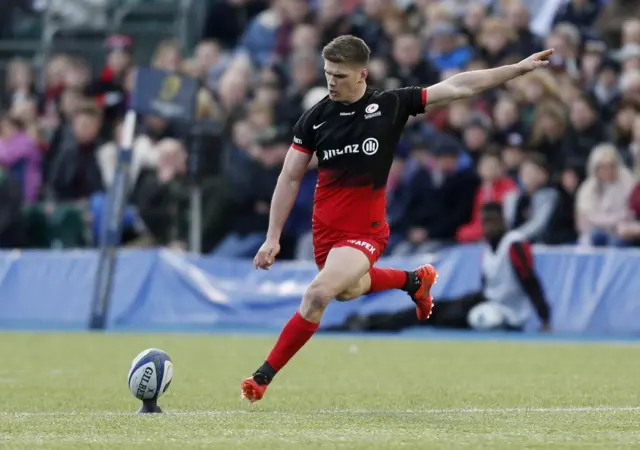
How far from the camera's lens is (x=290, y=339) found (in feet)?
27.9

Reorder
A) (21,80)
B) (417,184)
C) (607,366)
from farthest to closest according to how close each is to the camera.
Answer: (21,80) < (417,184) < (607,366)

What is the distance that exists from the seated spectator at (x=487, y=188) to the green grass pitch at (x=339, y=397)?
9.41 feet

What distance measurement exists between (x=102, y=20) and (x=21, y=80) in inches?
109

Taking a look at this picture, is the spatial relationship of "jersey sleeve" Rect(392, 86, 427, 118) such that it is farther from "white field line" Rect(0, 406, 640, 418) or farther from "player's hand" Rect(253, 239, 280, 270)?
"white field line" Rect(0, 406, 640, 418)

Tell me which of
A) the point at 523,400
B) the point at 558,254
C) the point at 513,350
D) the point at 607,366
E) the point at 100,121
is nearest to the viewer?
the point at 523,400

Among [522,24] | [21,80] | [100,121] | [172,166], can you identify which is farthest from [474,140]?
[21,80]

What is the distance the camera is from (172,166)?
19.9 meters

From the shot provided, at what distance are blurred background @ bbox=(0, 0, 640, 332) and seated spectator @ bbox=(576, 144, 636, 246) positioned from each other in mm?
25

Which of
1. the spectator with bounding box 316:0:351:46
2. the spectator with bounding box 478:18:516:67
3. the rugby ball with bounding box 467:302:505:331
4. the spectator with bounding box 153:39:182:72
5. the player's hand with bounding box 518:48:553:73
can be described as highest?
the spectator with bounding box 316:0:351:46

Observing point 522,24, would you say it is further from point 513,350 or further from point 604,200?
point 513,350

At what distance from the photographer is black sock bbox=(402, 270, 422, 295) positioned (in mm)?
9758

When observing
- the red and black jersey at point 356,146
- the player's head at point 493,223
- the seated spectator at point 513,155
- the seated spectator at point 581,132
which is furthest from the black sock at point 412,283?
the seated spectator at point 513,155

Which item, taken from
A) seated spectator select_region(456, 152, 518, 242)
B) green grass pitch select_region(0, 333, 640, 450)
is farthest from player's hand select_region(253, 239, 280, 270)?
seated spectator select_region(456, 152, 518, 242)

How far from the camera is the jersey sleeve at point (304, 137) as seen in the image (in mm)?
8703
